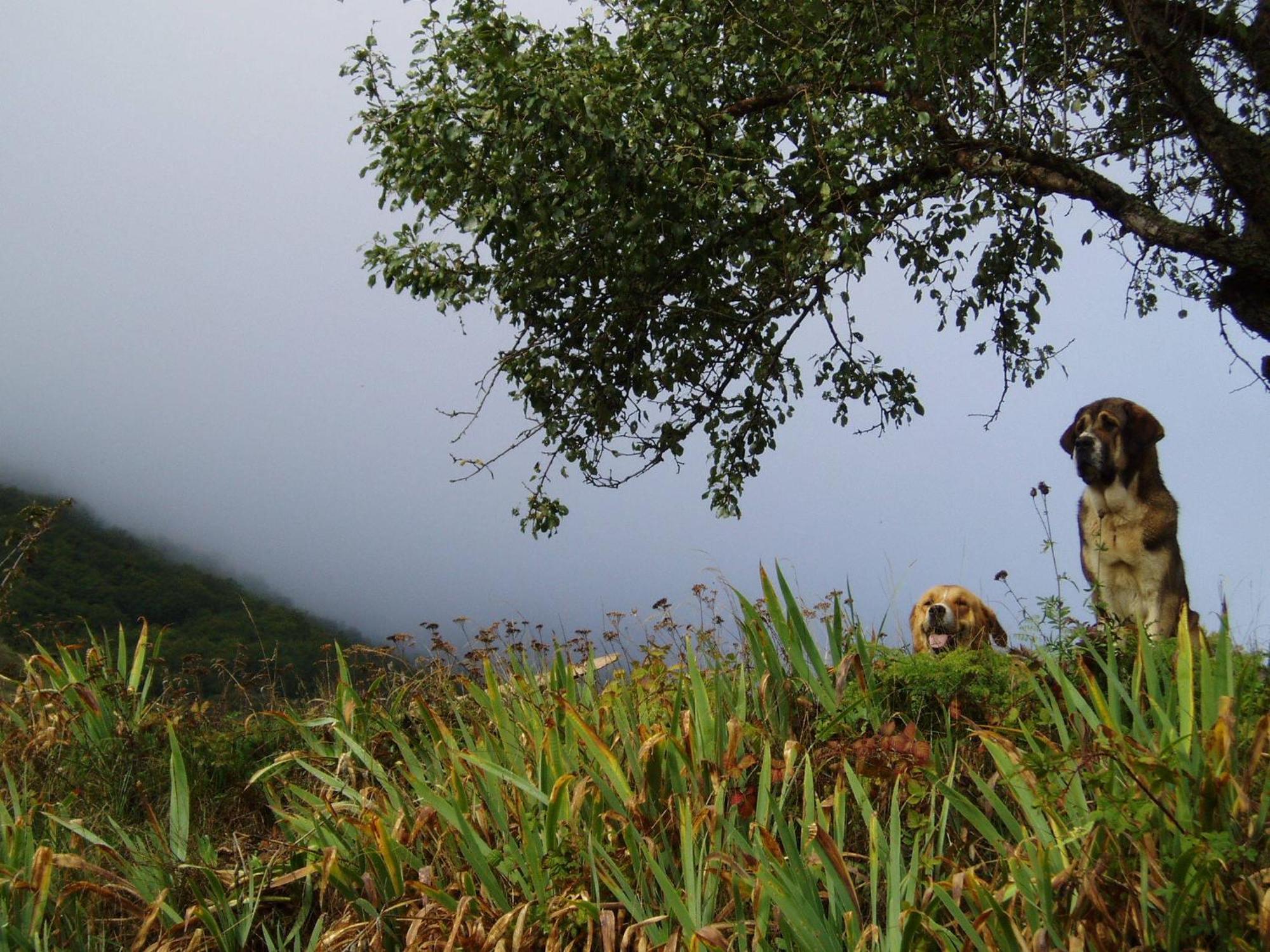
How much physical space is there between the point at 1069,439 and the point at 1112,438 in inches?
12.3

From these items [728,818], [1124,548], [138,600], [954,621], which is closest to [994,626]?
[954,621]

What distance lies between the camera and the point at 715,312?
11.1m

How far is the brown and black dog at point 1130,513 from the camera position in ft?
26.1

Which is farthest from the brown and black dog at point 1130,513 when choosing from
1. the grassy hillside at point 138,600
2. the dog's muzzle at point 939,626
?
the grassy hillside at point 138,600

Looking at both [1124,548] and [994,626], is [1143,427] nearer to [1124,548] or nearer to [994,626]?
[1124,548]

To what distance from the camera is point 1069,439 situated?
8.19 m

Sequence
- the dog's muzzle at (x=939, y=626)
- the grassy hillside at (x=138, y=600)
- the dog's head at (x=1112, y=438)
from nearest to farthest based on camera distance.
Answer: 1. the dog's muzzle at (x=939, y=626)
2. the dog's head at (x=1112, y=438)
3. the grassy hillside at (x=138, y=600)

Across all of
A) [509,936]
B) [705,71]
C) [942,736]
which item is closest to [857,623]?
[942,736]

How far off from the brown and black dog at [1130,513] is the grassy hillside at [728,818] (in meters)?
1.53

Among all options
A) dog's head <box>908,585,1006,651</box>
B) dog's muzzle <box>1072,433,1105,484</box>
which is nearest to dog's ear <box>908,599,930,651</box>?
dog's head <box>908,585,1006,651</box>

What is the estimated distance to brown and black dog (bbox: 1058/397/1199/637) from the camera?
795 cm

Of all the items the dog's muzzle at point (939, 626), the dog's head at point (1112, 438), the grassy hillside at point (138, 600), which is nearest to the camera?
the dog's muzzle at point (939, 626)

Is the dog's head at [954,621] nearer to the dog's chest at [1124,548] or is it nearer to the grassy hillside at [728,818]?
the dog's chest at [1124,548]

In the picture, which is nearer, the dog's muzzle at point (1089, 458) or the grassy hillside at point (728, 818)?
the grassy hillside at point (728, 818)
